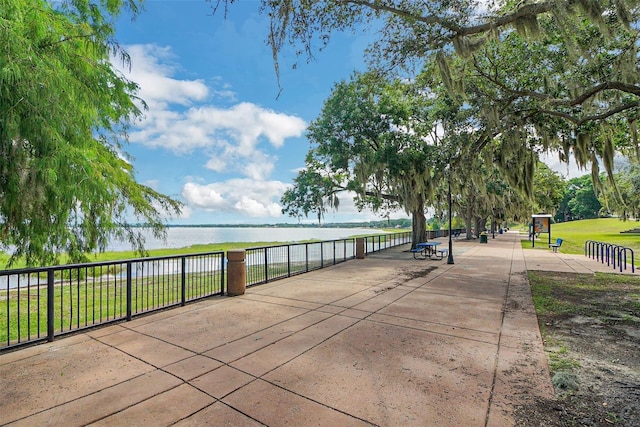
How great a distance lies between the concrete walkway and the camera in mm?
2805

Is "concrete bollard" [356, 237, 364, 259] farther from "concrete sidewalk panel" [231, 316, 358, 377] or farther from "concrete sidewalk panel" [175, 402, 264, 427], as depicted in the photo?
"concrete sidewalk panel" [175, 402, 264, 427]

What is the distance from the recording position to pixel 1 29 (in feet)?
13.1

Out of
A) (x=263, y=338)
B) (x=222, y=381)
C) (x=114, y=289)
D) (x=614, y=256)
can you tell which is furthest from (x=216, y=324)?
(x=614, y=256)

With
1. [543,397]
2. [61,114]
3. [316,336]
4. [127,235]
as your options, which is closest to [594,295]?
[543,397]

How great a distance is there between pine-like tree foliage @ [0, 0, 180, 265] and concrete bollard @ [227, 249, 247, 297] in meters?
2.95

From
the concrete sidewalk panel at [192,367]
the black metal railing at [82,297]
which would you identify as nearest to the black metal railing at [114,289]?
the black metal railing at [82,297]

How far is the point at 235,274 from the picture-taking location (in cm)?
754

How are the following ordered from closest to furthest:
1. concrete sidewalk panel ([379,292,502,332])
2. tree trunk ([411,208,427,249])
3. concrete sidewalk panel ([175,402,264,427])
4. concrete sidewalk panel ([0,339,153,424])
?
concrete sidewalk panel ([175,402,264,427]) → concrete sidewalk panel ([0,339,153,424]) → concrete sidewalk panel ([379,292,502,332]) → tree trunk ([411,208,427,249])

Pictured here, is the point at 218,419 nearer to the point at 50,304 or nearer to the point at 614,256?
the point at 50,304

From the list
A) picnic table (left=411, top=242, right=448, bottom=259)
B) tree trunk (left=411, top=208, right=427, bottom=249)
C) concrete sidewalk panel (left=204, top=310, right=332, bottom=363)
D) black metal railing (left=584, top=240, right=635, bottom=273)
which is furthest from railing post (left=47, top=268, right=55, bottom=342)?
tree trunk (left=411, top=208, right=427, bottom=249)

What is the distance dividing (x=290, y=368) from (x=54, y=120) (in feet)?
15.9

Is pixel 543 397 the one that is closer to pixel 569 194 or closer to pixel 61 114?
pixel 61 114

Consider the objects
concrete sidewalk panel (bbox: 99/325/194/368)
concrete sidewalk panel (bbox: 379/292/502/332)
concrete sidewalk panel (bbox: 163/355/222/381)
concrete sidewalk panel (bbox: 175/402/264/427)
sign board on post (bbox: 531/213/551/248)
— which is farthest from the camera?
sign board on post (bbox: 531/213/551/248)

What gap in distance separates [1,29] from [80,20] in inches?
118
